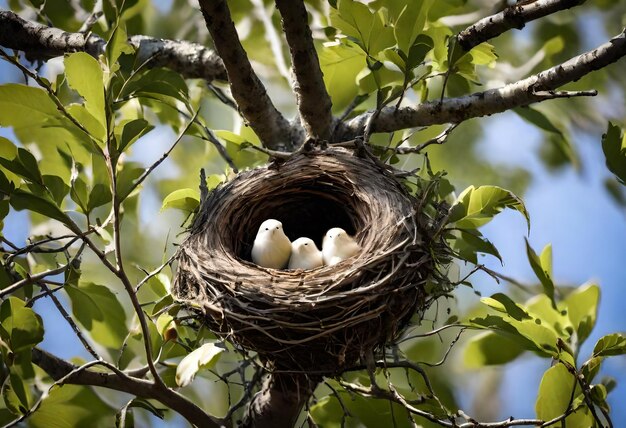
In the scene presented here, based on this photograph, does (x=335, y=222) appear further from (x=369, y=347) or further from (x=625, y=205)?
(x=625, y=205)

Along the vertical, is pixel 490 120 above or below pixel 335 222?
above

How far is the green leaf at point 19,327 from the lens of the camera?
158cm

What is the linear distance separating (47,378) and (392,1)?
145 cm

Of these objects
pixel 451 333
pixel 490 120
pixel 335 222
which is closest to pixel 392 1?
pixel 335 222

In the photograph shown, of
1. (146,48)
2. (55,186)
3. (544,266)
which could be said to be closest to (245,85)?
(146,48)

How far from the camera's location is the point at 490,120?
14.9ft

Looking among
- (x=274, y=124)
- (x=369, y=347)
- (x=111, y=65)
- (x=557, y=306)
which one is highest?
(x=274, y=124)

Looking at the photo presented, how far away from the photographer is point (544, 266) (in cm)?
204

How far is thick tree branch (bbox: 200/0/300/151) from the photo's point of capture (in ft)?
6.09

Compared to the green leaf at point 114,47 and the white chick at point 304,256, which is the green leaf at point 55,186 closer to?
the green leaf at point 114,47

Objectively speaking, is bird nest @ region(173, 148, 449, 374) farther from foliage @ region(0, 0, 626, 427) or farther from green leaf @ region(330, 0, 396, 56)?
green leaf @ region(330, 0, 396, 56)

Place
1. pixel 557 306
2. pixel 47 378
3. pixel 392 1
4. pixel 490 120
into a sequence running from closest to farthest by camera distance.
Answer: pixel 392 1, pixel 557 306, pixel 47 378, pixel 490 120

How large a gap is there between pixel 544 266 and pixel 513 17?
2.16 feet

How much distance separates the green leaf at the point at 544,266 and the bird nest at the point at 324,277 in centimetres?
28
